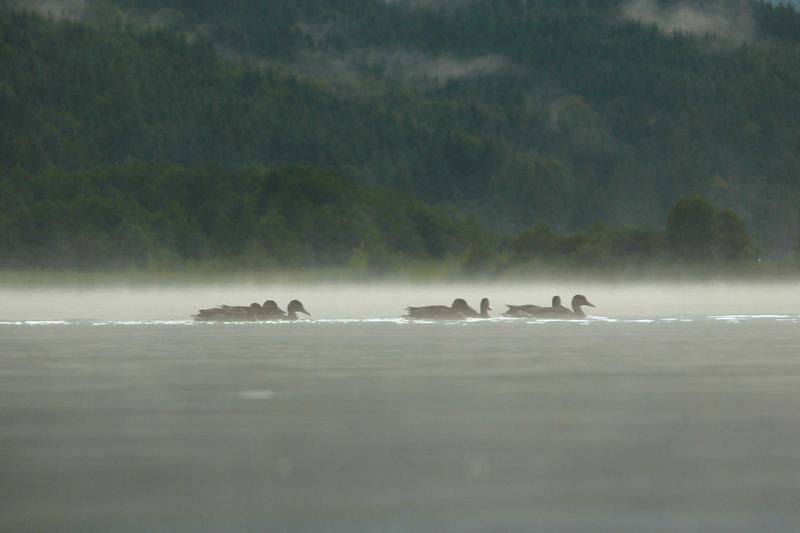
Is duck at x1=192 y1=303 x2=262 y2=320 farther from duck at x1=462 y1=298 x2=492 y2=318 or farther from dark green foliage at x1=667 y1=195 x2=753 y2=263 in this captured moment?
dark green foliage at x1=667 y1=195 x2=753 y2=263

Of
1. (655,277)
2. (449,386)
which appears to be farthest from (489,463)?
(655,277)

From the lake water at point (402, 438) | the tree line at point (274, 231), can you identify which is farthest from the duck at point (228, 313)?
the tree line at point (274, 231)

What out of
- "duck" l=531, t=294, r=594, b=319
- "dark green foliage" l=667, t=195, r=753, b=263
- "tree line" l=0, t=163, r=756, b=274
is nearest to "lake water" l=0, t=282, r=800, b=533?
"duck" l=531, t=294, r=594, b=319

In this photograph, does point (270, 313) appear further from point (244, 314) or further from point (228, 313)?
point (228, 313)

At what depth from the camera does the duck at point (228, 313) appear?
110 ft

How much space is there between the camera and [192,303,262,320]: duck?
3362cm

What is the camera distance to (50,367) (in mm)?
18938

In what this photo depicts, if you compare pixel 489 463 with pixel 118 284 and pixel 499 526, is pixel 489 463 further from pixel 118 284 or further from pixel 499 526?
pixel 118 284

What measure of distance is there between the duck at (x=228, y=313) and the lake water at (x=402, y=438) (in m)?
10.3

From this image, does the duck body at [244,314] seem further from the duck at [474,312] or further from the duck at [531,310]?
the duck at [531,310]

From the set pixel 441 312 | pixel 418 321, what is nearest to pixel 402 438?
pixel 418 321

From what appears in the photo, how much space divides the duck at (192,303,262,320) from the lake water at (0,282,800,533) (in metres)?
10.3

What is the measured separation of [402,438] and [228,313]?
75.3 ft

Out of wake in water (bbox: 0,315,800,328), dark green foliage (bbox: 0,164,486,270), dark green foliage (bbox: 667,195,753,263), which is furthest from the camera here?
dark green foliage (bbox: 0,164,486,270)
